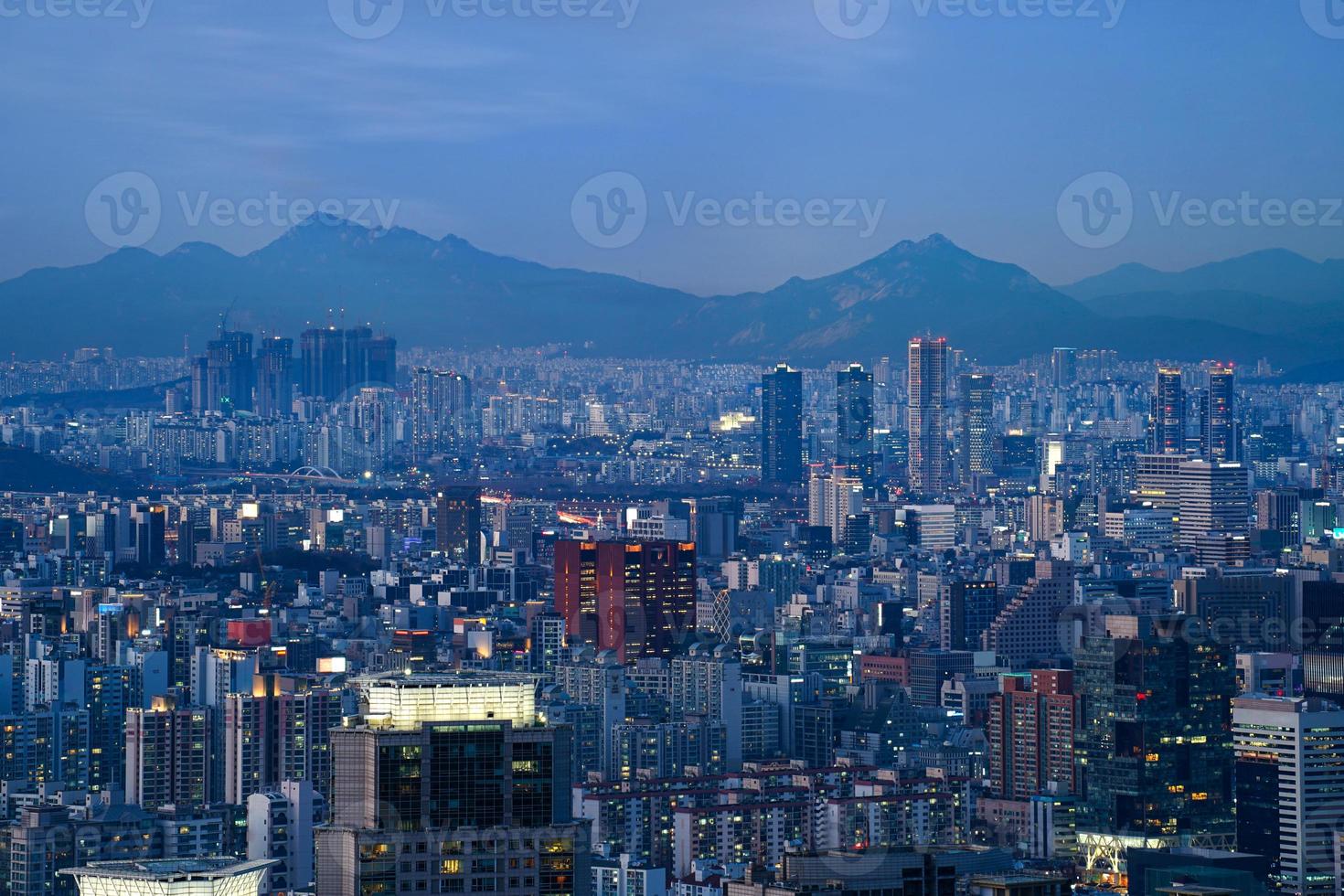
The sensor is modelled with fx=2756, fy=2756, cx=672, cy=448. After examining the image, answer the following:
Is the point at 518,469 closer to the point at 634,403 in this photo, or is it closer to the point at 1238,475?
the point at 634,403

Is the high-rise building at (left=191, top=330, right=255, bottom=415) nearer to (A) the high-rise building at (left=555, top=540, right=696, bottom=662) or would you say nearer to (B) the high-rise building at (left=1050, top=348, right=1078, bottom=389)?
(B) the high-rise building at (left=1050, top=348, right=1078, bottom=389)

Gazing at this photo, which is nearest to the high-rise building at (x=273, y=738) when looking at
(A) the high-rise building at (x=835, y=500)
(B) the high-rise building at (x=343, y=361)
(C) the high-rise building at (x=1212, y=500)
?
(C) the high-rise building at (x=1212, y=500)

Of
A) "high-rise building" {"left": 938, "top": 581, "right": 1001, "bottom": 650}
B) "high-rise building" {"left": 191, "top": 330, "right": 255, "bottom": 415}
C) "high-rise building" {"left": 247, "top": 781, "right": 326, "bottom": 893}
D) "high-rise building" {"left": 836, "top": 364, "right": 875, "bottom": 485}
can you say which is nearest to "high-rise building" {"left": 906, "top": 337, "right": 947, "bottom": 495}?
"high-rise building" {"left": 836, "top": 364, "right": 875, "bottom": 485}

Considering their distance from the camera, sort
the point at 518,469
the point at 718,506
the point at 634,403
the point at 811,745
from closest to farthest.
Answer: the point at 811,745 < the point at 718,506 < the point at 518,469 < the point at 634,403

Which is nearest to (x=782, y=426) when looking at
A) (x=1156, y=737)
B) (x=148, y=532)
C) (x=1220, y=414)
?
(x=1220, y=414)

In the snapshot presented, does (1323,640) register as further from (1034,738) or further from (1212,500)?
(1212,500)

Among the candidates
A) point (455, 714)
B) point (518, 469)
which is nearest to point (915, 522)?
point (518, 469)
